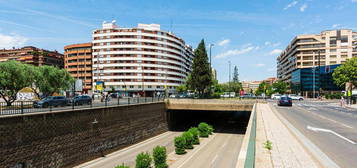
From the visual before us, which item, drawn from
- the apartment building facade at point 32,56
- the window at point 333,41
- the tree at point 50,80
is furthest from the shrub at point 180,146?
the apartment building facade at point 32,56

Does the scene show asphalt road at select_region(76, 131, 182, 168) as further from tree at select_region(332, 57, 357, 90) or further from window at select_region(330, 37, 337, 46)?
window at select_region(330, 37, 337, 46)


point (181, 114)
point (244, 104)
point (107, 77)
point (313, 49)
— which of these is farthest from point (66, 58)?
point (313, 49)

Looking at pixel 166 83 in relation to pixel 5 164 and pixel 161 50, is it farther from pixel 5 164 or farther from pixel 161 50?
pixel 5 164

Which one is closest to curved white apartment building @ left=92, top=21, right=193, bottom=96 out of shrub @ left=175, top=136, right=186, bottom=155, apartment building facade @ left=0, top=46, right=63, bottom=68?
apartment building facade @ left=0, top=46, right=63, bottom=68

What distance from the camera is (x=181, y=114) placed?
144 feet

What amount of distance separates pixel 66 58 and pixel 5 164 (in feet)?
293

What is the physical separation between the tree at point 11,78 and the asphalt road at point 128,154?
16.3m

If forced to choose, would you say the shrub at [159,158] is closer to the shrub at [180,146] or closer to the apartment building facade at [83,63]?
the shrub at [180,146]

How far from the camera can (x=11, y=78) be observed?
2784cm

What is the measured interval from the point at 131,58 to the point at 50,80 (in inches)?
1729

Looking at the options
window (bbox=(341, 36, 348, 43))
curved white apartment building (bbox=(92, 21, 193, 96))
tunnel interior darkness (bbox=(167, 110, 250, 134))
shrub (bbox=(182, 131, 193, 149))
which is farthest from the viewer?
window (bbox=(341, 36, 348, 43))

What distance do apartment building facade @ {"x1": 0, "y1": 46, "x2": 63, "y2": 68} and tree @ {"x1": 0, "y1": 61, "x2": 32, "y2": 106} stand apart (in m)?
86.5

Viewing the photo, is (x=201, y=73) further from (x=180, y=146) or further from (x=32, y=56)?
(x=32, y=56)

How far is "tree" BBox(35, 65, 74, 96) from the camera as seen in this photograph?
34.6 meters
